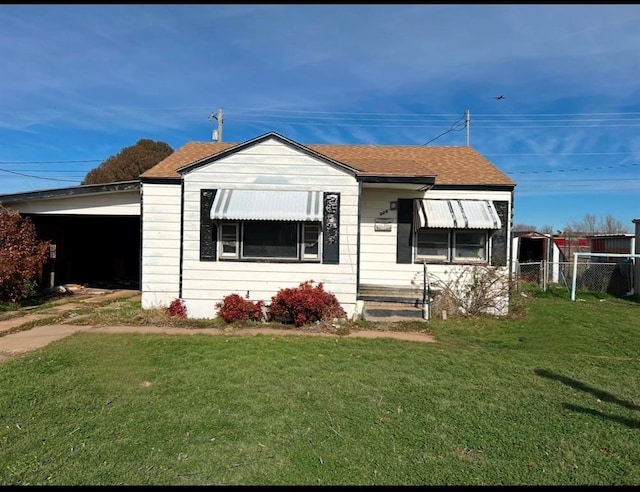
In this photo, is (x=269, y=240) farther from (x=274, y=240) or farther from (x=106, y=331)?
(x=106, y=331)

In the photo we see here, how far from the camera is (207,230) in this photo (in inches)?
375

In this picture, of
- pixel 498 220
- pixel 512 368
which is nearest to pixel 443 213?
pixel 498 220

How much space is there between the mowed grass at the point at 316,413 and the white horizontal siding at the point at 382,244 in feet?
11.7

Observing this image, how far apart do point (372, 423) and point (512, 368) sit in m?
3.01

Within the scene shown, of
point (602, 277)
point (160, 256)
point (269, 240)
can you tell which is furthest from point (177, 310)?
point (602, 277)

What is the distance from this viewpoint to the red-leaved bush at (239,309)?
9008 mm

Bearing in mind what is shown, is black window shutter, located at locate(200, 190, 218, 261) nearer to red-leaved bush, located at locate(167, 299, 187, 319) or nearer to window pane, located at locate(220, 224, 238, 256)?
window pane, located at locate(220, 224, 238, 256)

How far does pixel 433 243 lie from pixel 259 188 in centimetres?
476

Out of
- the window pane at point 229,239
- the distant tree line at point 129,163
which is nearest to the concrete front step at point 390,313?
the window pane at point 229,239

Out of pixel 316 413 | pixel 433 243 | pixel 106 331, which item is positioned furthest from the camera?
pixel 433 243

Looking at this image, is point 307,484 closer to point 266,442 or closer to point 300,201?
point 266,442

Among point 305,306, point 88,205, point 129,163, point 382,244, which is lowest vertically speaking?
point 305,306

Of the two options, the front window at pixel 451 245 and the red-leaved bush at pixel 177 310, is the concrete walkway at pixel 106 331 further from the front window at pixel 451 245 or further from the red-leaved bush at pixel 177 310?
the front window at pixel 451 245

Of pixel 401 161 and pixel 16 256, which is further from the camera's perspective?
pixel 401 161
